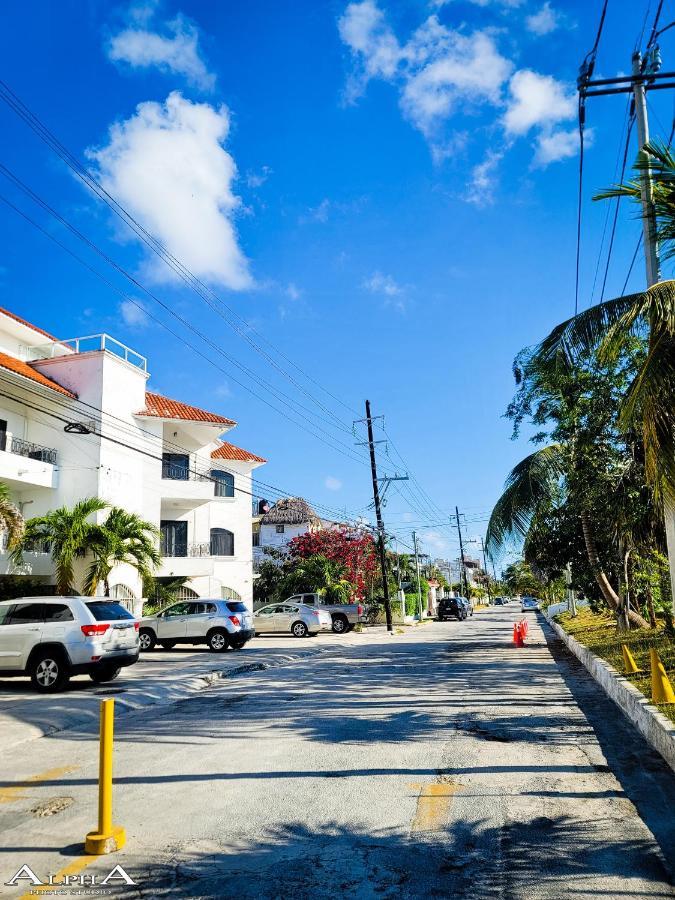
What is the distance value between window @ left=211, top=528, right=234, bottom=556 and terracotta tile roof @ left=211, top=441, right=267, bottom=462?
3982 millimetres

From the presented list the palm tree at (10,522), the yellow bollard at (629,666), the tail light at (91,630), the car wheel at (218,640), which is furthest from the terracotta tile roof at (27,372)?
the yellow bollard at (629,666)

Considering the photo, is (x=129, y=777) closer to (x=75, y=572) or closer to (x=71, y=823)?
(x=71, y=823)

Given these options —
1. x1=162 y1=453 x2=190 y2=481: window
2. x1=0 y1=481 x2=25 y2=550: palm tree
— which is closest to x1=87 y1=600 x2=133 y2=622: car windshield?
x1=0 y1=481 x2=25 y2=550: palm tree

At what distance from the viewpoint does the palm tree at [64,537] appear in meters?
22.3

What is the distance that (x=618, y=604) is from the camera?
1914 centimetres

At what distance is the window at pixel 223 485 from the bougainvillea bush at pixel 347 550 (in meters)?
4.90

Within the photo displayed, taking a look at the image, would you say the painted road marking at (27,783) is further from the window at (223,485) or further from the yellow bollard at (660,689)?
the window at (223,485)

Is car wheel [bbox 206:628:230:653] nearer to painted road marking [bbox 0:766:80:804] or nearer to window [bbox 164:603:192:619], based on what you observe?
window [bbox 164:603:192:619]

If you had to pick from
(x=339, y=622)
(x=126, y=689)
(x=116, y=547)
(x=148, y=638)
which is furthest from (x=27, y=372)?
(x=339, y=622)

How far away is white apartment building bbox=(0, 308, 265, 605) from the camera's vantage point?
83.2 ft

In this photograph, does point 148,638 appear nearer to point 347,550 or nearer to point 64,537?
point 64,537

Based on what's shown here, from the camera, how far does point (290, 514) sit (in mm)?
60875

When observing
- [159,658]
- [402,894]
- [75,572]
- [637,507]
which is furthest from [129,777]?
[75,572]

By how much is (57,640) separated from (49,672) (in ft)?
2.01
